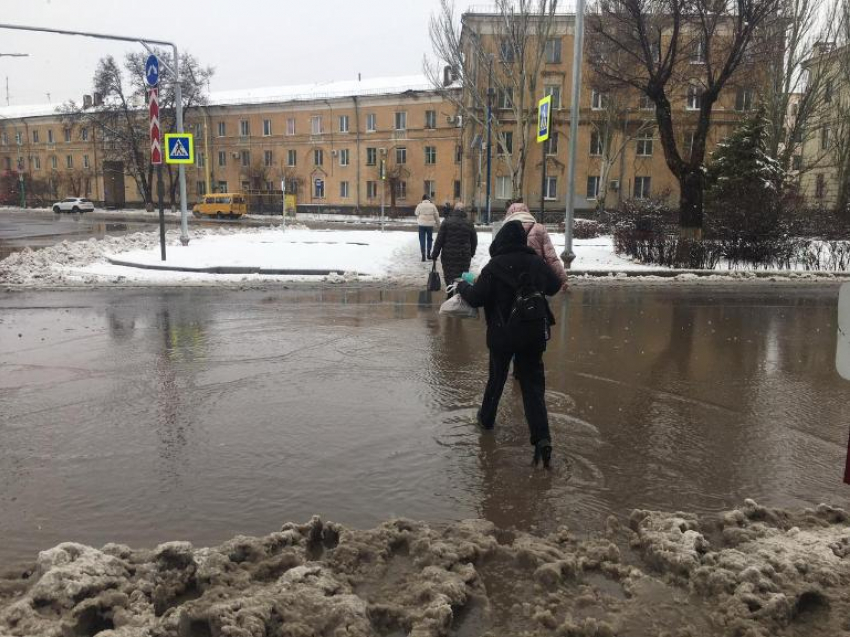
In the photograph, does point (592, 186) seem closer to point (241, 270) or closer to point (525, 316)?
point (241, 270)

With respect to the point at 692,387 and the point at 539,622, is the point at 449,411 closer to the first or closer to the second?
the point at 692,387

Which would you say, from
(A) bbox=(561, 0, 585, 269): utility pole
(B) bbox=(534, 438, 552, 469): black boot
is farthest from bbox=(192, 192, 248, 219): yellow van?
(B) bbox=(534, 438, 552, 469): black boot

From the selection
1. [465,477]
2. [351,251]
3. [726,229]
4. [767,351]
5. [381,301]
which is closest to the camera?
[465,477]

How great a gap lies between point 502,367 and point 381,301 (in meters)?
7.51

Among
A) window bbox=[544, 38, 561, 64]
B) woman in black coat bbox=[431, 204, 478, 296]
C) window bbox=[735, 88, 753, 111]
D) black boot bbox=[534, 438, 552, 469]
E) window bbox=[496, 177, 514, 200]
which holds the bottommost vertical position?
black boot bbox=[534, 438, 552, 469]

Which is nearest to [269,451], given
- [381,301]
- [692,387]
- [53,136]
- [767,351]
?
[692,387]

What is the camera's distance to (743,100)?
157ft

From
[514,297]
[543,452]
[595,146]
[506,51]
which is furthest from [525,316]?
[595,146]

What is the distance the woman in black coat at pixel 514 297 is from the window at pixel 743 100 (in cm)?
4565

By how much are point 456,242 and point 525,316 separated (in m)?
6.69

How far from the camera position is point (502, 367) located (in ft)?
17.0

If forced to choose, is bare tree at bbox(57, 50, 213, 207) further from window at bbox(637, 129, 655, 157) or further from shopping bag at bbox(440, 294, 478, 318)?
shopping bag at bbox(440, 294, 478, 318)

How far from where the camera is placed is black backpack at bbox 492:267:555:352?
15.8 feet

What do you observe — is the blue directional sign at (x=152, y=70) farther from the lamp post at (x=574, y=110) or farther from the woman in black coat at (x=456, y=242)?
the lamp post at (x=574, y=110)
